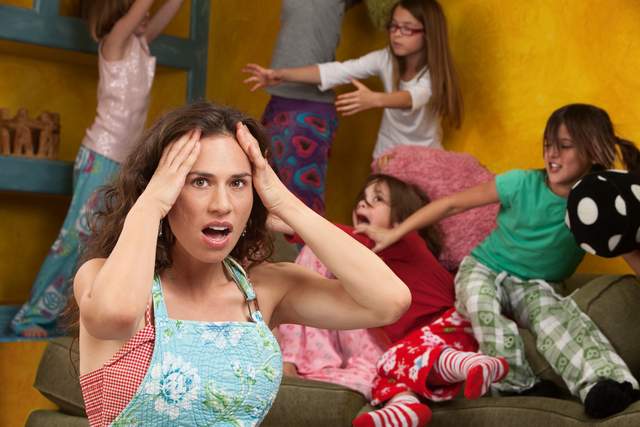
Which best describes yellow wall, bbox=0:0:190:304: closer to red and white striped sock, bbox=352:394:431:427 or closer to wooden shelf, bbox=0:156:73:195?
wooden shelf, bbox=0:156:73:195

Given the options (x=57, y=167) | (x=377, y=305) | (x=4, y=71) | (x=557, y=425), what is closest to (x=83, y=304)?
(x=377, y=305)

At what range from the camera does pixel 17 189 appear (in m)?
4.17

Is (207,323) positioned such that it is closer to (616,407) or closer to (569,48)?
(616,407)

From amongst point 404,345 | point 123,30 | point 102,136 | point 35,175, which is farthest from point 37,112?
point 404,345

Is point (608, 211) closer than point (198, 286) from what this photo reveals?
No

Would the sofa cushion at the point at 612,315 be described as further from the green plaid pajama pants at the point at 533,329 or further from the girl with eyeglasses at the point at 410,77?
the girl with eyeglasses at the point at 410,77

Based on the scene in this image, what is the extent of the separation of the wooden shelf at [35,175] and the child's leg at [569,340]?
217cm

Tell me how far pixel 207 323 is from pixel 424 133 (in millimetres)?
2563

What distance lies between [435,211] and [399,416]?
2.82 ft

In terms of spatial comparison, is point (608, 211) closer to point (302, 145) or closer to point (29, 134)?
point (302, 145)

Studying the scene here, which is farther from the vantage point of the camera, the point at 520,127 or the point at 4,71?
the point at 4,71

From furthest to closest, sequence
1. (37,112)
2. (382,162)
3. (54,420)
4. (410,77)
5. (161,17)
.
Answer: (37,112)
(161,17)
(410,77)
(382,162)
(54,420)

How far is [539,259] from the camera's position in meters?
3.04

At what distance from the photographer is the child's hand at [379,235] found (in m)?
3.12
